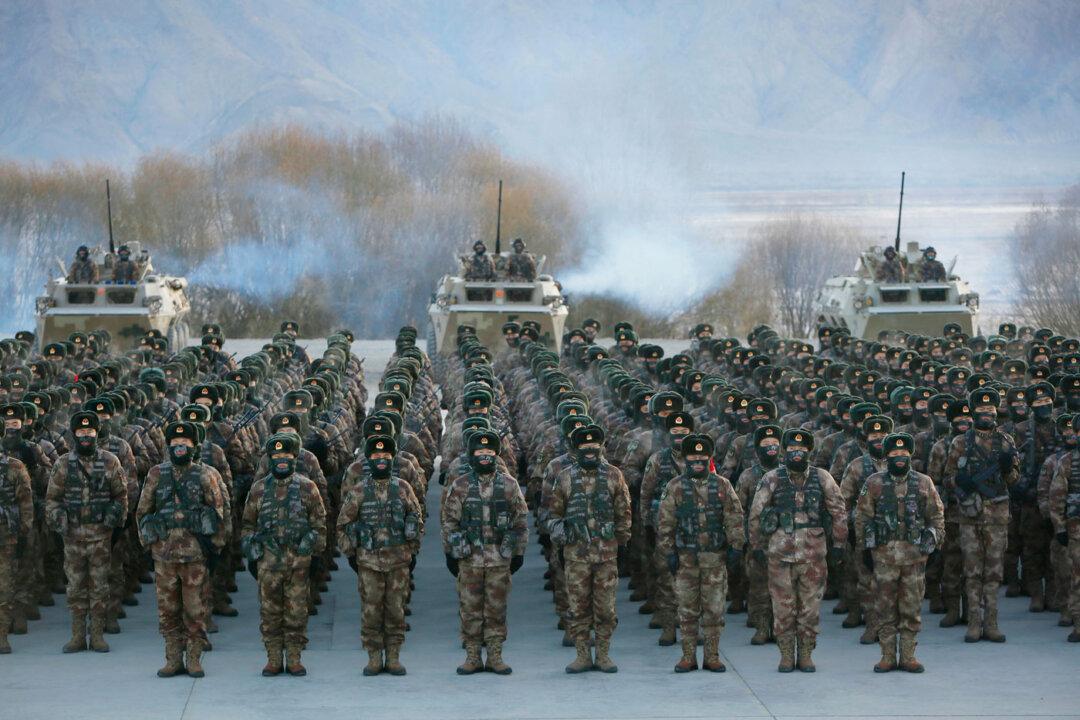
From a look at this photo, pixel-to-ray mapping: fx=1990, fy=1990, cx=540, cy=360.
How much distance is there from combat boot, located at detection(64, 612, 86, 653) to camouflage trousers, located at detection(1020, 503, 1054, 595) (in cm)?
660

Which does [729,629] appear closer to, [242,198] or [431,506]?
[431,506]

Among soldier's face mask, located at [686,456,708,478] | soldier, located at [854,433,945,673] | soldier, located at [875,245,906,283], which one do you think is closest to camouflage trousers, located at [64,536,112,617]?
soldier's face mask, located at [686,456,708,478]

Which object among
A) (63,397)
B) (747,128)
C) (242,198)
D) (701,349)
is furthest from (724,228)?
(63,397)

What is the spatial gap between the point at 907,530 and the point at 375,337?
40.6 m

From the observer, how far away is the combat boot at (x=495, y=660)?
40.5ft

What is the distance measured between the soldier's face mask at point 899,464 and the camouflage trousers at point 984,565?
1079mm

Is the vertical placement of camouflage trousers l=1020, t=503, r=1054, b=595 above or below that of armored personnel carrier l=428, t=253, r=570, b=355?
below

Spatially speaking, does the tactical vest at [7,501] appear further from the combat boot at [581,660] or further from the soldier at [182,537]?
the combat boot at [581,660]

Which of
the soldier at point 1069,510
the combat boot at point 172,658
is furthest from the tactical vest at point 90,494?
the soldier at point 1069,510

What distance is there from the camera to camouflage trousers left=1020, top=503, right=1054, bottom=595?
560 inches

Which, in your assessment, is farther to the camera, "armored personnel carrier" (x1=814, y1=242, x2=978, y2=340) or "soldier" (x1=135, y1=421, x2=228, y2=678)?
"armored personnel carrier" (x1=814, y1=242, x2=978, y2=340)

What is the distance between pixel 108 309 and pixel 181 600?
17.7 m

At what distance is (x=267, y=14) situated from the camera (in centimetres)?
12512

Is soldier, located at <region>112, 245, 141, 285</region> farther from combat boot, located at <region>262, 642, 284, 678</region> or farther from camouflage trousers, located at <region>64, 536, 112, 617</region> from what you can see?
combat boot, located at <region>262, 642, 284, 678</region>
